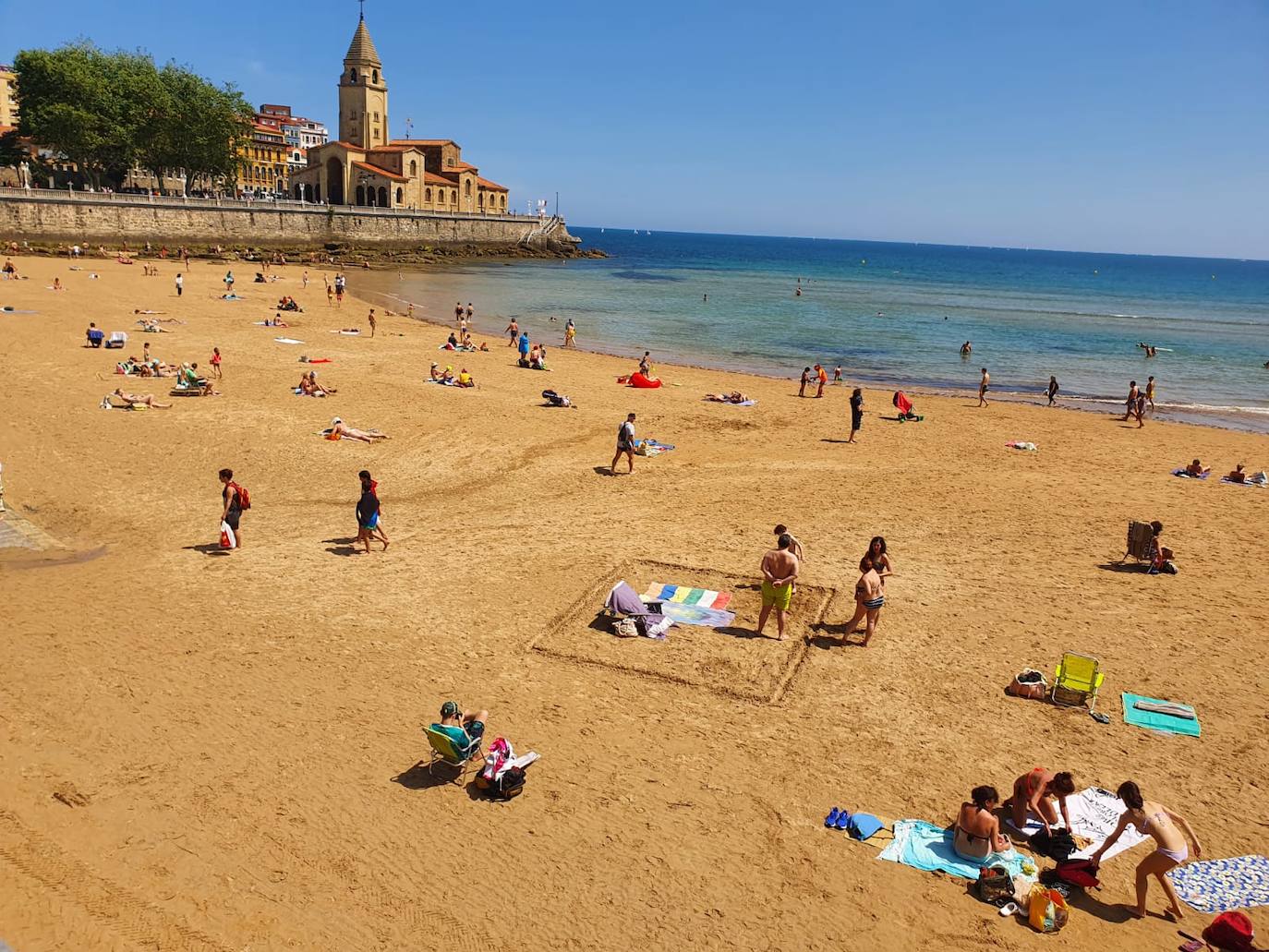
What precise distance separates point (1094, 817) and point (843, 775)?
2187 mm

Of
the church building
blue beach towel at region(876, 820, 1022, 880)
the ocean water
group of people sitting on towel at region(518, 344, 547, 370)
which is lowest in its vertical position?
blue beach towel at region(876, 820, 1022, 880)

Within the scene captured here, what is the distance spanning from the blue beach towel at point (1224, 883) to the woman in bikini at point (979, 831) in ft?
4.40

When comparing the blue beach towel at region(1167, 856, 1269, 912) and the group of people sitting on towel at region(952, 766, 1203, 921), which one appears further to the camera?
the blue beach towel at region(1167, 856, 1269, 912)

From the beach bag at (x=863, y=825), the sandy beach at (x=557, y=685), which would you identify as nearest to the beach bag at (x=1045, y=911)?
the sandy beach at (x=557, y=685)

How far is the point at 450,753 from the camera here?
745 centimetres

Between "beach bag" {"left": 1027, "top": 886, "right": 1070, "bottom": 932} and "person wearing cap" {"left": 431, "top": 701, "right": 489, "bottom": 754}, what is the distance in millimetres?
4755

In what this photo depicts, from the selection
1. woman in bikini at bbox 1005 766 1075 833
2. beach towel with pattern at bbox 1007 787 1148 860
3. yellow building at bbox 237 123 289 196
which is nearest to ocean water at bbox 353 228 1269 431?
beach towel with pattern at bbox 1007 787 1148 860

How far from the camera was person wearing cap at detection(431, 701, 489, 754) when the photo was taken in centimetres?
744

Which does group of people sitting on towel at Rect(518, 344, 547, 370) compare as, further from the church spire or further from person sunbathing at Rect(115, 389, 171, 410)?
the church spire

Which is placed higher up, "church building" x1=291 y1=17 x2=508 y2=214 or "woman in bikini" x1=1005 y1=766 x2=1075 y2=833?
"church building" x1=291 y1=17 x2=508 y2=214

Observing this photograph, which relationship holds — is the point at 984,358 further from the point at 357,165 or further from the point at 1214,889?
the point at 357,165

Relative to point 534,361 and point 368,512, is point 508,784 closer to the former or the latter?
point 368,512

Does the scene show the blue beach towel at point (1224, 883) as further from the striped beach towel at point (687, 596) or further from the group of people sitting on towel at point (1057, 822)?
the striped beach towel at point (687, 596)

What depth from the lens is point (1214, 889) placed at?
21.5 feet
